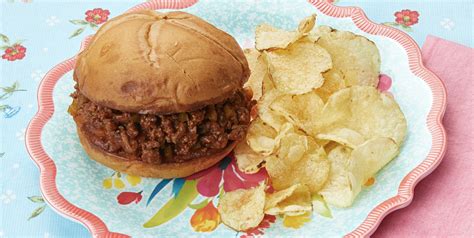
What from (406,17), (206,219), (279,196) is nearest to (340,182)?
(279,196)

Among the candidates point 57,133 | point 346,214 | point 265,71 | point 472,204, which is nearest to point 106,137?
point 57,133

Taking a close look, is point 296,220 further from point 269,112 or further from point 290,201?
point 269,112

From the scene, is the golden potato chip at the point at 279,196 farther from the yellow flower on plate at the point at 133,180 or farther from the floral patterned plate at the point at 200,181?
the yellow flower on plate at the point at 133,180

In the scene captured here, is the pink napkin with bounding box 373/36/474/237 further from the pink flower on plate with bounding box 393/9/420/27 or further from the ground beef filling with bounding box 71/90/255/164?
the ground beef filling with bounding box 71/90/255/164

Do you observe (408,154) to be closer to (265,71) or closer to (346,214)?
(346,214)

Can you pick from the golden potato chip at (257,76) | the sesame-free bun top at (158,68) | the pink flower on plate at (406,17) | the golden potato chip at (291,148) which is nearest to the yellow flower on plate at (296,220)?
the golden potato chip at (291,148)

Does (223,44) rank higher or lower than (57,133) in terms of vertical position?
higher
